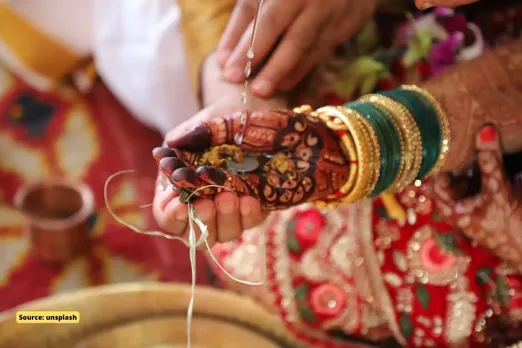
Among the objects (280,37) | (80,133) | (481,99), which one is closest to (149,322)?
(280,37)

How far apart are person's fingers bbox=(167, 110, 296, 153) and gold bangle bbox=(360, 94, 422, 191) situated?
12 cm

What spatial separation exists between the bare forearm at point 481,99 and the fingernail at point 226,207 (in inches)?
12.2

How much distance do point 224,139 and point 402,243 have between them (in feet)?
0.96

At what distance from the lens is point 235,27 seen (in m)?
0.73

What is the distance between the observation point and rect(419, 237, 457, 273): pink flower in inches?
28.9

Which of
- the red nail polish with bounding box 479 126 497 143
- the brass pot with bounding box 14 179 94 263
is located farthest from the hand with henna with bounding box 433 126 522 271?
the brass pot with bounding box 14 179 94 263

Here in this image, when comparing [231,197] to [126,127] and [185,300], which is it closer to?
[185,300]

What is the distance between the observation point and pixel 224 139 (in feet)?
1.99

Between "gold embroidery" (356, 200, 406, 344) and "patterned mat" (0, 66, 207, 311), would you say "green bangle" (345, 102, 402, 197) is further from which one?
"patterned mat" (0, 66, 207, 311)

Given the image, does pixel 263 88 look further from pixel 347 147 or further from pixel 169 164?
pixel 169 164

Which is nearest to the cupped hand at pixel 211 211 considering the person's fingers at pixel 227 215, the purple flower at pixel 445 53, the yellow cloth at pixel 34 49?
the person's fingers at pixel 227 215

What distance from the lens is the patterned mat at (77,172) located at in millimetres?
1049

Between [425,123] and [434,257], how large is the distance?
0.58 feet

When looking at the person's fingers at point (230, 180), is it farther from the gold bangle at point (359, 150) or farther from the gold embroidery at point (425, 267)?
the gold embroidery at point (425, 267)
